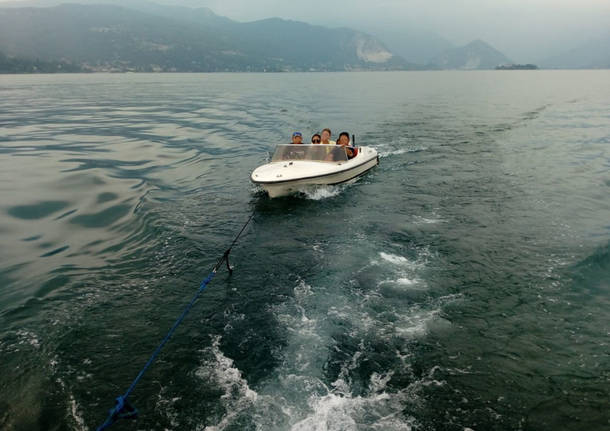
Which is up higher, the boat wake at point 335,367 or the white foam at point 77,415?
the boat wake at point 335,367

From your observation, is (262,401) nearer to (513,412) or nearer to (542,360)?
(513,412)

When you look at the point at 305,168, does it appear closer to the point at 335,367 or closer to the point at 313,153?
the point at 313,153

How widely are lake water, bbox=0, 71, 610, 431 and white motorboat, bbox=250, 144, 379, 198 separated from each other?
74 cm

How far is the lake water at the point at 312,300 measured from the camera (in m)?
6.85

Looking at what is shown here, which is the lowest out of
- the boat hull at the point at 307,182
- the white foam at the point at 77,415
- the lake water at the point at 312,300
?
the white foam at the point at 77,415

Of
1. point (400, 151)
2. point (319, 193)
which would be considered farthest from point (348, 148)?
point (400, 151)

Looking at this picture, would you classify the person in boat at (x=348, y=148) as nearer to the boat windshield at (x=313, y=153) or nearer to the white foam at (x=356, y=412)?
the boat windshield at (x=313, y=153)

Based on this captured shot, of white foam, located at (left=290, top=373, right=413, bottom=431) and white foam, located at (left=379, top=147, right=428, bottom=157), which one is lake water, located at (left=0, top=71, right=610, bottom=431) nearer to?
white foam, located at (left=290, top=373, right=413, bottom=431)

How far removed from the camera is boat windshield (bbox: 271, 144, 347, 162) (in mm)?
19561

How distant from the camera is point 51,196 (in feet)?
57.8

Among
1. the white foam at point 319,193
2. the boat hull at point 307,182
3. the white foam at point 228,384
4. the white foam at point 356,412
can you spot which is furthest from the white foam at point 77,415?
the white foam at point 319,193

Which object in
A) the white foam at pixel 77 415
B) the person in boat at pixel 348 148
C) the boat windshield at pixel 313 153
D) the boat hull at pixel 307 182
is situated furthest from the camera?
the person in boat at pixel 348 148

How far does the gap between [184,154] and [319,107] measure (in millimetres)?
33086

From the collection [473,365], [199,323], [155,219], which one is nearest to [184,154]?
[155,219]
